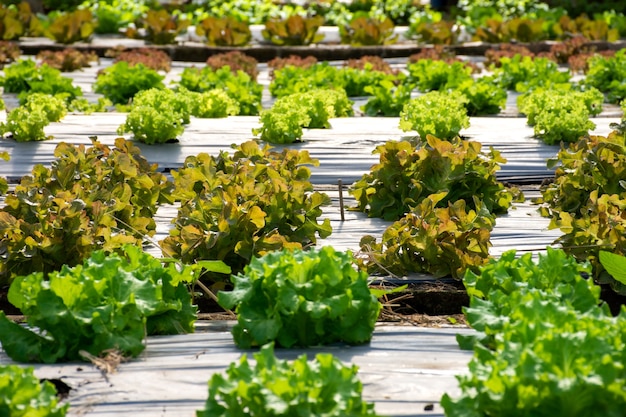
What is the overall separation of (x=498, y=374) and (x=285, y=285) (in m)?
0.89

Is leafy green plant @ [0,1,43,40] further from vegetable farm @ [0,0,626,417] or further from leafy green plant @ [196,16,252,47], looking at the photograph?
vegetable farm @ [0,0,626,417]

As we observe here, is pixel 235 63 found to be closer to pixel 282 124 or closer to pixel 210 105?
pixel 210 105

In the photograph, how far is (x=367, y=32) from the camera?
12.8 meters

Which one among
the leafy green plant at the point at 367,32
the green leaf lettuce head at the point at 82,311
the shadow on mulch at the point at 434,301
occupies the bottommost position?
the leafy green plant at the point at 367,32

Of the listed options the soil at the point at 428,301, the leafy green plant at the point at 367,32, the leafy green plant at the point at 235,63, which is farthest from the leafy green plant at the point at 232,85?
the soil at the point at 428,301

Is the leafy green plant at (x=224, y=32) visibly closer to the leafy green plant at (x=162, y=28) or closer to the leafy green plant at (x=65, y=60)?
the leafy green plant at (x=162, y=28)

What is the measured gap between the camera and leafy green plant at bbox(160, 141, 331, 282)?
15.0 feet

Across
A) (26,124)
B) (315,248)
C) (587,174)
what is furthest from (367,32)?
(315,248)

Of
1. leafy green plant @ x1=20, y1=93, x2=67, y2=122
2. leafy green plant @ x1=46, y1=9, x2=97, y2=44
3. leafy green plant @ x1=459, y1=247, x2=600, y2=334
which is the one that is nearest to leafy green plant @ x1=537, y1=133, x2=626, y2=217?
leafy green plant @ x1=459, y1=247, x2=600, y2=334

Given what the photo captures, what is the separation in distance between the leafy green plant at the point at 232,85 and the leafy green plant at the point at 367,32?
3.76 m

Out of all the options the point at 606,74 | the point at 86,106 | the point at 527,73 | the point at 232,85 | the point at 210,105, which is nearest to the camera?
the point at 210,105

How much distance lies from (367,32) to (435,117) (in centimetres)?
622

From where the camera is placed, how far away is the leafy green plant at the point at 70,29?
12781 millimetres

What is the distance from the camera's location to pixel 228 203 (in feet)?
15.0
